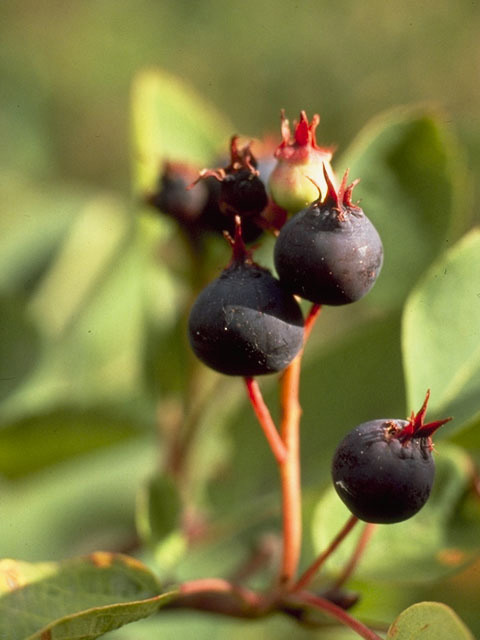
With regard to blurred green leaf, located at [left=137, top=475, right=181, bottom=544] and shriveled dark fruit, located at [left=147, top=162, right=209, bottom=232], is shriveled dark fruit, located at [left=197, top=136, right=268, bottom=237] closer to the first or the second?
shriveled dark fruit, located at [left=147, top=162, right=209, bottom=232]

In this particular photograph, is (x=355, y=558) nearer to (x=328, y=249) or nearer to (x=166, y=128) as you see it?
(x=328, y=249)

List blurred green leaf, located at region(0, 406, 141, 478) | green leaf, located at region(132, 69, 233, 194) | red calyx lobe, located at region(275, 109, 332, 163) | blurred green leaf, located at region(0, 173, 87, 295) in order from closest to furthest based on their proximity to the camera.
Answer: red calyx lobe, located at region(275, 109, 332, 163) < blurred green leaf, located at region(0, 406, 141, 478) < green leaf, located at region(132, 69, 233, 194) < blurred green leaf, located at region(0, 173, 87, 295)

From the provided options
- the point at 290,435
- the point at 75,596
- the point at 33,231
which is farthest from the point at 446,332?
the point at 33,231

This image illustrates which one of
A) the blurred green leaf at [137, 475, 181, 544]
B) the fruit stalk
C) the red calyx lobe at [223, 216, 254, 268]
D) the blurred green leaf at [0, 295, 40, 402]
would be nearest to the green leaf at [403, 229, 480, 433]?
the fruit stalk

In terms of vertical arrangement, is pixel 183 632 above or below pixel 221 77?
below

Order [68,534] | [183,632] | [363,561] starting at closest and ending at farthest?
[363,561]
[183,632]
[68,534]

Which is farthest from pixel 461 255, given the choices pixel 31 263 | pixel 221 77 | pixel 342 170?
pixel 221 77

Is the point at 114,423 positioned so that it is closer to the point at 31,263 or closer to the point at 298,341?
the point at 31,263
